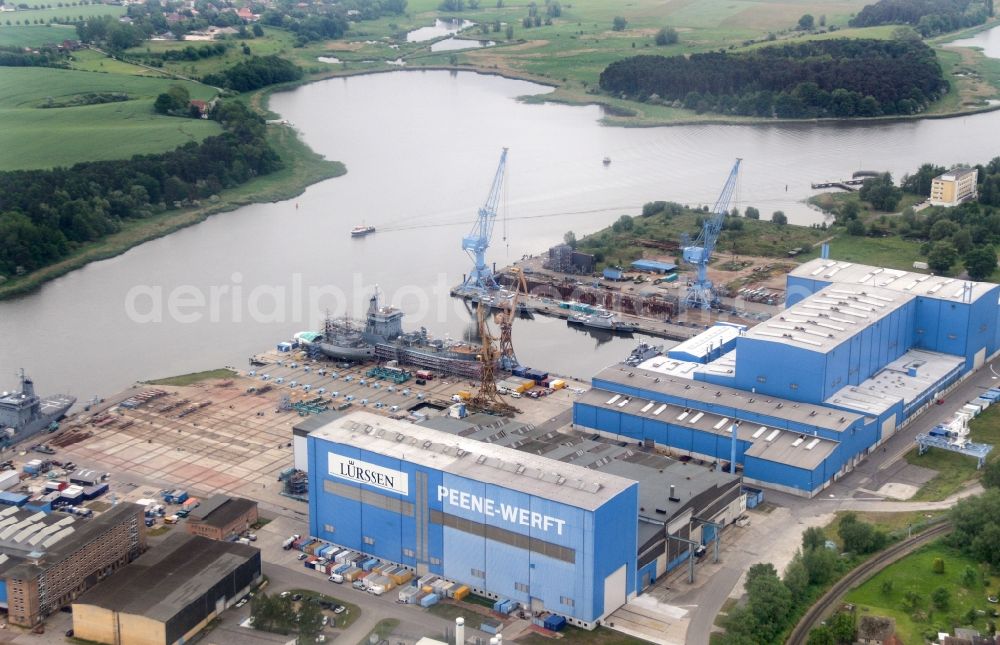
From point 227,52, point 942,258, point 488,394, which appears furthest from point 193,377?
point 227,52

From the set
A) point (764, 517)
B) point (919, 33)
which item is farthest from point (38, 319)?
point (919, 33)

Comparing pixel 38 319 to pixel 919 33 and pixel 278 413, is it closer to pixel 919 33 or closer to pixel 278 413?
pixel 278 413

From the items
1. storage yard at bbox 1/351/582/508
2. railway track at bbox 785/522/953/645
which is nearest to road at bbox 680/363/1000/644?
railway track at bbox 785/522/953/645

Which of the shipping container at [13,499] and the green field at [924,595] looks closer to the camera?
the green field at [924,595]

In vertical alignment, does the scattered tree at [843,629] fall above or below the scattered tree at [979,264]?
below

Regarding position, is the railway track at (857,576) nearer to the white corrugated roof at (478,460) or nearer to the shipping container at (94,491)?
the white corrugated roof at (478,460)

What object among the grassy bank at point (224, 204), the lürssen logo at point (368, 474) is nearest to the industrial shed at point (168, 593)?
the lürssen logo at point (368, 474)

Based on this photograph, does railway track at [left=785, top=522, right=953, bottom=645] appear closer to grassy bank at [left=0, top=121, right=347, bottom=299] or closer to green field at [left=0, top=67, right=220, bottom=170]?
grassy bank at [left=0, top=121, right=347, bottom=299]

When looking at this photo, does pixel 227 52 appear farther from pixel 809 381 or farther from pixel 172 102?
pixel 809 381
